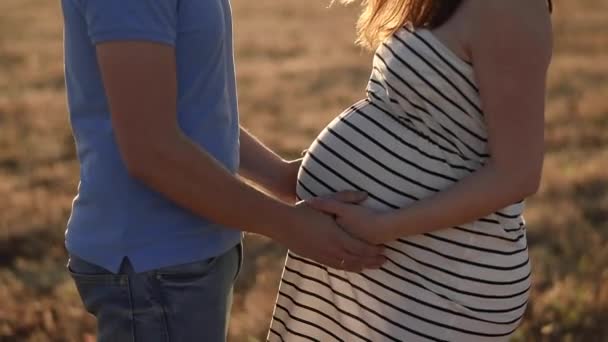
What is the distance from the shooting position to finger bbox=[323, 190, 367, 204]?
7.39ft

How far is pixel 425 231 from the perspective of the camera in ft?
7.14

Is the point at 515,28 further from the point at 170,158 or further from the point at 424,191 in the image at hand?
the point at 170,158

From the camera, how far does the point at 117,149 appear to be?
199 cm

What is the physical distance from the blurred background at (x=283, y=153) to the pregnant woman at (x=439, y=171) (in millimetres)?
1498

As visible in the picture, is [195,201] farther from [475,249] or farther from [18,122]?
[18,122]

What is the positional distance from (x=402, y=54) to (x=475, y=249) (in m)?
0.41

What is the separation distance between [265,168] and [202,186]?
0.59 meters

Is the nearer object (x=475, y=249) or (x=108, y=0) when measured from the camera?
(x=108, y=0)

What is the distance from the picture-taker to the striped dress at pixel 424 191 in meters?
2.17

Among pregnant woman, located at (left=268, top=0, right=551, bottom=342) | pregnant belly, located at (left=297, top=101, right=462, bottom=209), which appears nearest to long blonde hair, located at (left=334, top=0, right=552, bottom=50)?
pregnant woman, located at (left=268, top=0, right=551, bottom=342)

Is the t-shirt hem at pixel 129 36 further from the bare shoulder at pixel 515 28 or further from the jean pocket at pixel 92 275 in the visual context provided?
the bare shoulder at pixel 515 28

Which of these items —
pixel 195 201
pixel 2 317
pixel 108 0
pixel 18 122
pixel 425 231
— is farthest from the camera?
pixel 18 122

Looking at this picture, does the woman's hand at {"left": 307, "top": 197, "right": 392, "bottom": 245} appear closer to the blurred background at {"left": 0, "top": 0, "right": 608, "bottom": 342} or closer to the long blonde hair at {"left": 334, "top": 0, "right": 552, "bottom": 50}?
the long blonde hair at {"left": 334, "top": 0, "right": 552, "bottom": 50}

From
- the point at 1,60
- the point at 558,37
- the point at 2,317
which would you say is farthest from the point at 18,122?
the point at 558,37
